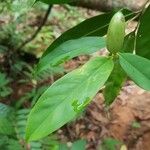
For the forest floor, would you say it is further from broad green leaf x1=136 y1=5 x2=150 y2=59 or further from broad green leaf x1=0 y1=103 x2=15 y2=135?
broad green leaf x1=136 y1=5 x2=150 y2=59

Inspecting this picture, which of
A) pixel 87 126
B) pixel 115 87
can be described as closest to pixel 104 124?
pixel 87 126

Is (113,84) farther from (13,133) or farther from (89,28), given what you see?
(13,133)

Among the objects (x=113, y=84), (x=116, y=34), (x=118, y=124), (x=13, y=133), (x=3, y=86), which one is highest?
(x=116, y=34)

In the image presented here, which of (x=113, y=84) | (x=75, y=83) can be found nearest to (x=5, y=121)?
(x=113, y=84)

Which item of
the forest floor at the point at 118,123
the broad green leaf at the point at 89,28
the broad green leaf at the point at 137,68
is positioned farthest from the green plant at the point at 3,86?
the broad green leaf at the point at 137,68

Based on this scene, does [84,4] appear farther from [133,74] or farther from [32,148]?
[133,74]
